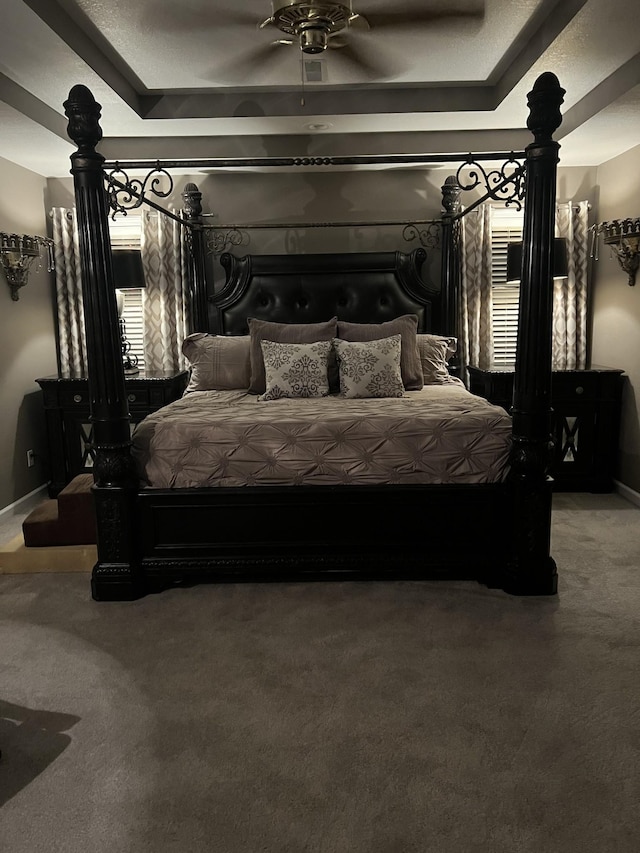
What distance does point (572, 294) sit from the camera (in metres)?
5.02

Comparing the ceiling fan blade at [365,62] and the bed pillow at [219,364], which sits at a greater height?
the ceiling fan blade at [365,62]

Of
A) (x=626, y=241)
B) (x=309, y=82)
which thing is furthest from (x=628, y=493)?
(x=309, y=82)

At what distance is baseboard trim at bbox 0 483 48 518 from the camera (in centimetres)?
445

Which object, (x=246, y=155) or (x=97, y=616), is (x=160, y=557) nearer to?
(x=97, y=616)

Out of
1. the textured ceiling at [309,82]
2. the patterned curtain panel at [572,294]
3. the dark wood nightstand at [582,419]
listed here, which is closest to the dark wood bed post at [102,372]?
the textured ceiling at [309,82]

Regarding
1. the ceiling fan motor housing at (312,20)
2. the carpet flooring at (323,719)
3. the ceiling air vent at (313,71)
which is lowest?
the carpet flooring at (323,719)

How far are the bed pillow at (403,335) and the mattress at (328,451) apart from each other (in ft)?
3.79

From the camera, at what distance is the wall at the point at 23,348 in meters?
4.45

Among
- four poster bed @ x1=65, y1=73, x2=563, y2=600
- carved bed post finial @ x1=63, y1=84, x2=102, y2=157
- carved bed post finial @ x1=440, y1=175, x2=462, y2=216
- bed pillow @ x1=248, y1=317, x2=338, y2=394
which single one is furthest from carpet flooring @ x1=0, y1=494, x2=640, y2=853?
carved bed post finial @ x1=440, y1=175, x2=462, y2=216

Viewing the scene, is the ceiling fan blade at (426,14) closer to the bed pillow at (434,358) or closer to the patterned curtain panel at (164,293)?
the bed pillow at (434,358)

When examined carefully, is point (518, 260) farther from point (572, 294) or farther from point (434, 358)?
point (434, 358)

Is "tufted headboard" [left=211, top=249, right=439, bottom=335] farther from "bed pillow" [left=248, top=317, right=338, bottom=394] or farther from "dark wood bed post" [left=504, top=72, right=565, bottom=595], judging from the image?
"dark wood bed post" [left=504, top=72, right=565, bottom=595]

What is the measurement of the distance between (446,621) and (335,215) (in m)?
3.38

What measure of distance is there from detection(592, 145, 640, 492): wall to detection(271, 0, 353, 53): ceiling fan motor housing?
2582mm
